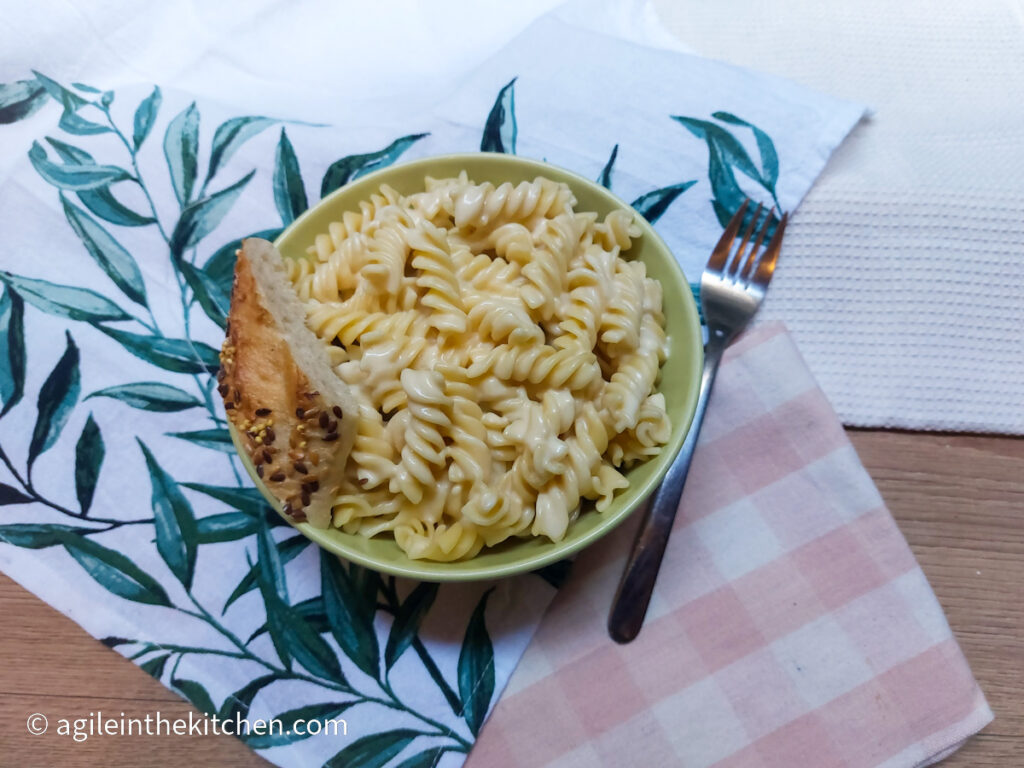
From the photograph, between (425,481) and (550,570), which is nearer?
(425,481)

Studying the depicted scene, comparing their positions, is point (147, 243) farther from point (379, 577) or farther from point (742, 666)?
point (742, 666)

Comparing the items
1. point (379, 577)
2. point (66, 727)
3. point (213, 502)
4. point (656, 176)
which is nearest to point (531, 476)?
point (379, 577)

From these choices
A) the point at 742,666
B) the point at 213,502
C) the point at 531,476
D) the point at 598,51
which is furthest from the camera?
the point at 598,51

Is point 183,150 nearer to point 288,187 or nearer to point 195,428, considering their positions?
point 288,187

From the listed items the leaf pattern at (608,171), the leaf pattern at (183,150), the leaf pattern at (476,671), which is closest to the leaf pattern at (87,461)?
the leaf pattern at (183,150)

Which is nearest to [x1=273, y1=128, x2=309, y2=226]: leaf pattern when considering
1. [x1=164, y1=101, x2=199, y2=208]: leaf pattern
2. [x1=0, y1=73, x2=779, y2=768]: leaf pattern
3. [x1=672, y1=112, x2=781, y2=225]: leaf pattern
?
[x1=0, y1=73, x2=779, y2=768]: leaf pattern

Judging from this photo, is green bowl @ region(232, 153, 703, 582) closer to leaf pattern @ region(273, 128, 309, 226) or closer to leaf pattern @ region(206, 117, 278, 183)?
leaf pattern @ region(273, 128, 309, 226)

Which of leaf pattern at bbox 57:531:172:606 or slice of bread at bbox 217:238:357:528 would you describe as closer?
slice of bread at bbox 217:238:357:528
